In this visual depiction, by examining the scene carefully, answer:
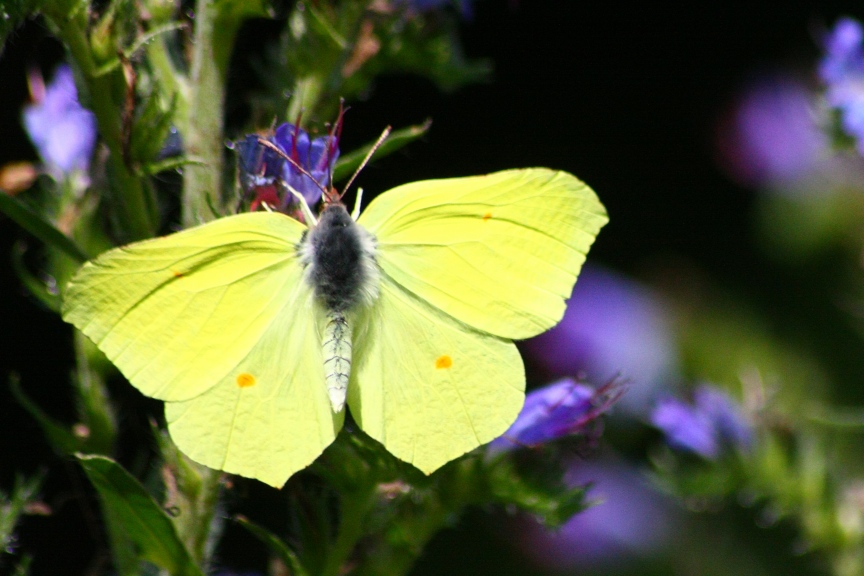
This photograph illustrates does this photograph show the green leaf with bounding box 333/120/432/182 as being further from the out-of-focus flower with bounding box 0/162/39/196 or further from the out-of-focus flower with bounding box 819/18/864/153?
the out-of-focus flower with bounding box 819/18/864/153

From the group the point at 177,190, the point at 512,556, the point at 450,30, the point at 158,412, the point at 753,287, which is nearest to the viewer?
the point at 177,190

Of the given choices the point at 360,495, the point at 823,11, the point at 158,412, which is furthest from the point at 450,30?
the point at 823,11

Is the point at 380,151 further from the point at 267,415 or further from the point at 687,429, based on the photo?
the point at 687,429

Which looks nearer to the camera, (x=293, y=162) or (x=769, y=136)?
(x=293, y=162)

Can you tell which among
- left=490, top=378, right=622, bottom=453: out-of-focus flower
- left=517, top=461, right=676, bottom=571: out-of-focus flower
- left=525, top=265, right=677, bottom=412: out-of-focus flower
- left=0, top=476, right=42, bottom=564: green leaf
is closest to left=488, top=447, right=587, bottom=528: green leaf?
left=490, top=378, right=622, bottom=453: out-of-focus flower

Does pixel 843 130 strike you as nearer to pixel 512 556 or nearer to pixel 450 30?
pixel 450 30

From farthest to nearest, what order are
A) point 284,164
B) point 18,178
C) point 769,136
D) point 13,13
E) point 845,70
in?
point 769,136 → point 845,70 → point 18,178 → point 284,164 → point 13,13

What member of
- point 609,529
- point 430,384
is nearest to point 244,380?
point 430,384

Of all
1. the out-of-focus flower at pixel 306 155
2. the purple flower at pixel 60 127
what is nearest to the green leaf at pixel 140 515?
the out-of-focus flower at pixel 306 155

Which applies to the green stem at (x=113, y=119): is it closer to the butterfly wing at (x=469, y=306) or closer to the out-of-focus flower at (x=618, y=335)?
the butterfly wing at (x=469, y=306)
